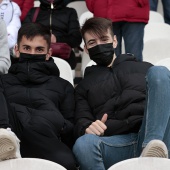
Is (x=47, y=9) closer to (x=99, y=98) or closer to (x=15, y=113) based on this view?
(x=99, y=98)

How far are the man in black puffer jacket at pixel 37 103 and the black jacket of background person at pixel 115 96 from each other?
0.10 meters

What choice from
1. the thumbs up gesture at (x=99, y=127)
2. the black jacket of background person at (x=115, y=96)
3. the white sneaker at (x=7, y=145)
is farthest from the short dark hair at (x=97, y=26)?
the white sneaker at (x=7, y=145)

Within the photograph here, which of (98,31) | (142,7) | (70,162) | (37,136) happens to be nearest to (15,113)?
(37,136)

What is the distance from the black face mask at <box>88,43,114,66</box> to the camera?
9.15 ft

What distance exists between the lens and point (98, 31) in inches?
111

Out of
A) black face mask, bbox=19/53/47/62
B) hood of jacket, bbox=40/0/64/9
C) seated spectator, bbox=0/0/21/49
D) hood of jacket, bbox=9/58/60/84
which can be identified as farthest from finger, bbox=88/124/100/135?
hood of jacket, bbox=40/0/64/9

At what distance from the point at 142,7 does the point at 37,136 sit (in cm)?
168

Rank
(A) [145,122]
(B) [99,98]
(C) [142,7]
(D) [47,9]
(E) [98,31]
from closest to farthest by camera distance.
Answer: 1. (A) [145,122]
2. (B) [99,98]
3. (E) [98,31]
4. (C) [142,7]
5. (D) [47,9]

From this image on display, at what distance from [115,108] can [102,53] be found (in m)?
0.37

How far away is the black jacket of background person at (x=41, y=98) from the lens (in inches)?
96.7

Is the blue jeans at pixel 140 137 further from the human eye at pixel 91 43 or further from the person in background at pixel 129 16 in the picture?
the person in background at pixel 129 16

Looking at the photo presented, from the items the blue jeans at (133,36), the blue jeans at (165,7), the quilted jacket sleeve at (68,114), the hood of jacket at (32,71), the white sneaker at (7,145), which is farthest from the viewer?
the blue jeans at (165,7)

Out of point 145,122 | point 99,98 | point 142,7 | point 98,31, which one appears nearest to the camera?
point 145,122

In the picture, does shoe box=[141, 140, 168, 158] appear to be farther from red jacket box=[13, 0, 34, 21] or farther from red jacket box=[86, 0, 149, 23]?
red jacket box=[13, 0, 34, 21]
